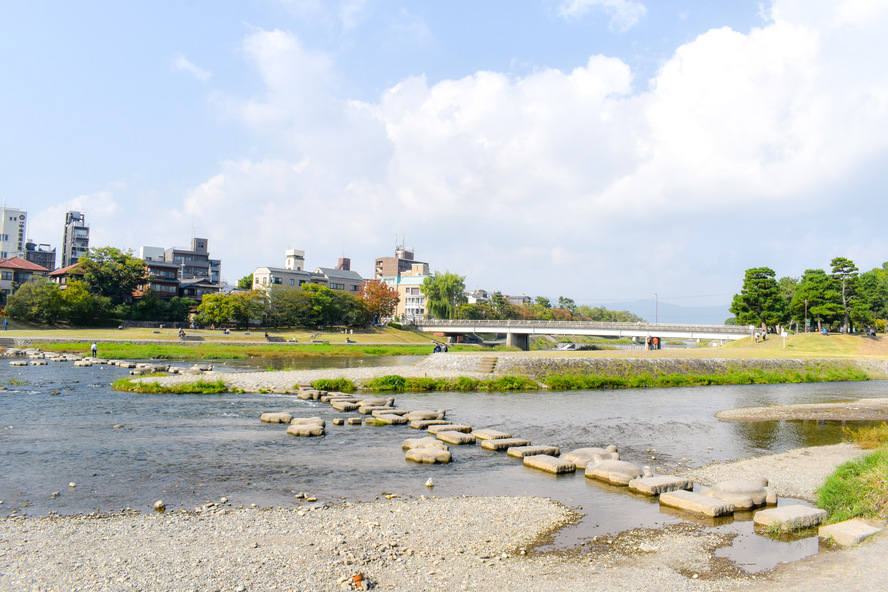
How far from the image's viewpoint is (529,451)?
1638cm

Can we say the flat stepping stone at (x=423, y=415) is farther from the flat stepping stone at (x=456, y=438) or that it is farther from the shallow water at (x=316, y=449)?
the flat stepping stone at (x=456, y=438)

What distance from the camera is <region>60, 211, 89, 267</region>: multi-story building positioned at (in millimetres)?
144250

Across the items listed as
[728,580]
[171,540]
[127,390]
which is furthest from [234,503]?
[127,390]

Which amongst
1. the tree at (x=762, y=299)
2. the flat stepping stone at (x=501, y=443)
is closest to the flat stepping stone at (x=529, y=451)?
the flat stepping stone at (x=501, y=443)

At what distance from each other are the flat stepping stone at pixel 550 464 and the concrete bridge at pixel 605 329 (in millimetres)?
58797

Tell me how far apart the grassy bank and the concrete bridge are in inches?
2368

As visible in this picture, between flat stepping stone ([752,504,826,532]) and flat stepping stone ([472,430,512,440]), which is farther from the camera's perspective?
flat stepping stone ([472,430,512,440])

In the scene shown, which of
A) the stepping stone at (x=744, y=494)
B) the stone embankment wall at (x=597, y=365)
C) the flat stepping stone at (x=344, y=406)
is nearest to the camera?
the stepping stone at (x=744, y=494)

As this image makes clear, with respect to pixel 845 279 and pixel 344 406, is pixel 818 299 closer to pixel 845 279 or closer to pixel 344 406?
pixel 845 279

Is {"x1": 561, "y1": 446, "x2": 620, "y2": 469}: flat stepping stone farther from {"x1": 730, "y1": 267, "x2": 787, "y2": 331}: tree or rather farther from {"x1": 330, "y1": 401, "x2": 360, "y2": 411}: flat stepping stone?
{"x1": 730, "y1": 267, "x2": 787, "y2": 331}: tree

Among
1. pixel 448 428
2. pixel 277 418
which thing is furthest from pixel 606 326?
pixel 277 418

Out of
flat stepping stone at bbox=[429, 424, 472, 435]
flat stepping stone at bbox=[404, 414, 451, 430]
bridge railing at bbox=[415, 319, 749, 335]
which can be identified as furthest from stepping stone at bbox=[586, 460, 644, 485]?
bridge railing at bbox=[415, 319, 749, 335]

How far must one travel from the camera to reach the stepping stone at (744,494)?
461 inches

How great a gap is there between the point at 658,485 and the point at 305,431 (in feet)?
35.9
